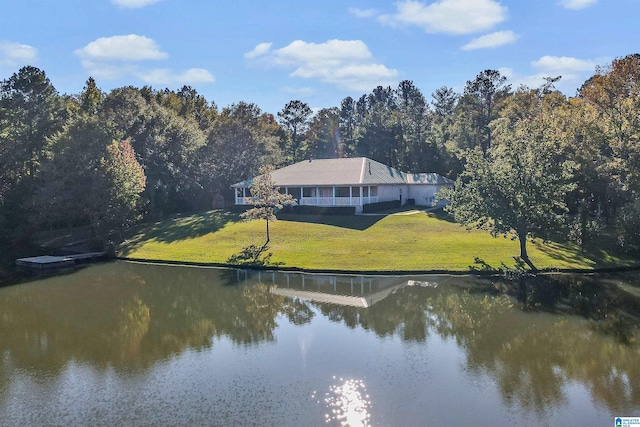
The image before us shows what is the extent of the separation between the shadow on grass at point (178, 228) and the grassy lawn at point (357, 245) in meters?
0.09

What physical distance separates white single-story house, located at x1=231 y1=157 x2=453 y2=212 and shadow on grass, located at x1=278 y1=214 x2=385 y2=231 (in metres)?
1.99

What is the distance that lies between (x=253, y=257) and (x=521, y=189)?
54.7 feet

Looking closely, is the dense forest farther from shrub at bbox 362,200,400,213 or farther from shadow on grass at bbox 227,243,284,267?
shadow on grass at bbox 227,243,284,267

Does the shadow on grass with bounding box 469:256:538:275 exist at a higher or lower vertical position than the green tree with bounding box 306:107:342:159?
lower

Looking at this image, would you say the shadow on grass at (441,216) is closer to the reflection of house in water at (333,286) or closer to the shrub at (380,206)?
the shrub at (380,206)

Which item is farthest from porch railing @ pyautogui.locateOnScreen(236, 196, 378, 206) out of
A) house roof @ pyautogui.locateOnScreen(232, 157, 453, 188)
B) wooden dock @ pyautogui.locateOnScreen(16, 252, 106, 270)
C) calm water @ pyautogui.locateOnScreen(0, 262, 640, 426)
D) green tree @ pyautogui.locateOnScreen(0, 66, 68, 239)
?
green tree @ pyautogui.locateOnScreen(0, 66, 68, 239)

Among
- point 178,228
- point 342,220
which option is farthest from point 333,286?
point 178,228

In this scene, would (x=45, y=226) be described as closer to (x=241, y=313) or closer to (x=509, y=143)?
(x=241, y=313)

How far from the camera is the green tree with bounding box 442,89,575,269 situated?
88.7 ft

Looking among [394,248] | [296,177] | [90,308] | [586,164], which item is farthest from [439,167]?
[90,308]

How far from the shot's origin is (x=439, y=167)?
196 ft

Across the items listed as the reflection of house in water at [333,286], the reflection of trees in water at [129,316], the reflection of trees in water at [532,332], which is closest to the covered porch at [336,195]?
the reflection of house in water at [333,286]

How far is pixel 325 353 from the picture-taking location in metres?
15.1

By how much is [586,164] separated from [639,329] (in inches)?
798
